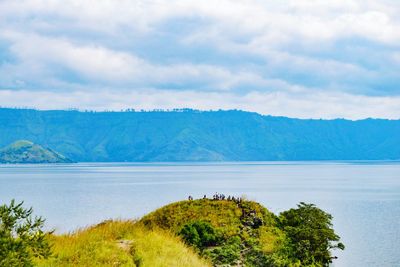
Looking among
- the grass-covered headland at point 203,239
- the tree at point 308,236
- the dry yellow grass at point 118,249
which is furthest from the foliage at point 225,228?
the dry yellow grass at point 118,249

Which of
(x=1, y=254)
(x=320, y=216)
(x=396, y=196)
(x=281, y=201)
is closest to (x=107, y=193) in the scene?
Result: (x=281, y=201)

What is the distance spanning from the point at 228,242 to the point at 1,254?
10.5 m

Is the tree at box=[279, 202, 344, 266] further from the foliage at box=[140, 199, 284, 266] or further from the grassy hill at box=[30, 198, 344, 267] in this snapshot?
the foliage at box=[140, 199, 284, 266]

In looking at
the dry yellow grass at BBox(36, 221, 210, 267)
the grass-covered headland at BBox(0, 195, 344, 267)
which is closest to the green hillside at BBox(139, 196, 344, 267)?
the grass-covered headland at BBox(0, 195, 344, 267)

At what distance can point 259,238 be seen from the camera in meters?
21.4

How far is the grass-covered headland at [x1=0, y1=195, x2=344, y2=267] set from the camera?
16.2 m

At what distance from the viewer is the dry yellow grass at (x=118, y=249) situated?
15.6 meters

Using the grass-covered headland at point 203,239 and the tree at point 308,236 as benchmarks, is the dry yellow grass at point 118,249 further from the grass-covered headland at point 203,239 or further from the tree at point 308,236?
the tree at point 308,236

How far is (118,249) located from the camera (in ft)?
54.1

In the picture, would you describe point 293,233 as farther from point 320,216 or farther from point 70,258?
point 70,258

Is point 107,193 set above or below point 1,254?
below

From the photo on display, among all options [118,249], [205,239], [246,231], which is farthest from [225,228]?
[118,249]

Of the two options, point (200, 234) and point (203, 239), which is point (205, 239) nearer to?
point (203, 239)

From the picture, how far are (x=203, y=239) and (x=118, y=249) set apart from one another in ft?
16.1
